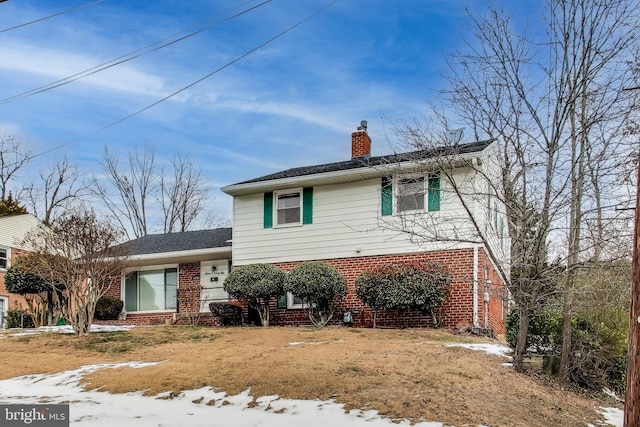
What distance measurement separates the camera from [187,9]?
460 inches

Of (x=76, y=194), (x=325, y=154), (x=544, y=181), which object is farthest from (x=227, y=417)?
(x=76, y=194)

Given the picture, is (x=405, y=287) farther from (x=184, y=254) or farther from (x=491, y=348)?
(x=184, y=254)

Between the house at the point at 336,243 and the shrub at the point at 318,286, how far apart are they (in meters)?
0.70

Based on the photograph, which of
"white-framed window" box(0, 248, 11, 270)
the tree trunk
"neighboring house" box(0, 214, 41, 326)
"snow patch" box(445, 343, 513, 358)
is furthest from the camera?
"white-framed window" box(0, 248, 11, 270)

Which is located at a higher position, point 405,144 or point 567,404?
point 405,144

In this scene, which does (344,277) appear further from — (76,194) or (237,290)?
(76,194)

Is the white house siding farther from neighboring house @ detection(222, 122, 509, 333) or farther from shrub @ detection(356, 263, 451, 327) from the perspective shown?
shrub @ detection(356, 263, 451, 327)

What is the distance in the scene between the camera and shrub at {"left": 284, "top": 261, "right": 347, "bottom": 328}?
14656 mm

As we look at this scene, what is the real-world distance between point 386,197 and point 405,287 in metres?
2.78

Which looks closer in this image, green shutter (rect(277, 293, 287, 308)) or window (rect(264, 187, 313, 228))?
green shutter (rect(277, 293, 287, 308))

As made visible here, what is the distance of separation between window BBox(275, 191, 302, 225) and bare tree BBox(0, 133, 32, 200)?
20.4 m

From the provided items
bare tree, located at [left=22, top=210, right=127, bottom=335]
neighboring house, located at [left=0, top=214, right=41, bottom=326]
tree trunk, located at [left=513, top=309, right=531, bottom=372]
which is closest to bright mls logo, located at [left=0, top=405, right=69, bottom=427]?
tree trunk, located at [left=513, top=309, right=531, bottom=372]

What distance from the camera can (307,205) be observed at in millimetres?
16766

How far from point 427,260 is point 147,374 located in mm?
8161
